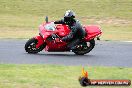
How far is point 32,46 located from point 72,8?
99.3ft

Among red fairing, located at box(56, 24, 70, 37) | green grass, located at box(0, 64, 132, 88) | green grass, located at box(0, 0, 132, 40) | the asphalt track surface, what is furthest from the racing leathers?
green grass, located at box(0, 0, 132, 40)

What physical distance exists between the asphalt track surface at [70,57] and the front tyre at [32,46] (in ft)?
0.62

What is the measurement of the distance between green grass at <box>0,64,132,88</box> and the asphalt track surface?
5.47 feet

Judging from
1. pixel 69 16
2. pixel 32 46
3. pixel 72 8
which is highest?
pixel 69 16

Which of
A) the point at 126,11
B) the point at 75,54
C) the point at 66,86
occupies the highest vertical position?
the point at 66,86

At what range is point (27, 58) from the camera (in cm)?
1606

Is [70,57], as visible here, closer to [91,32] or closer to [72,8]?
[91,32]

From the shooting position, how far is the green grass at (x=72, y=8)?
4053 centimetres

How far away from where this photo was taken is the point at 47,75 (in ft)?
38.4

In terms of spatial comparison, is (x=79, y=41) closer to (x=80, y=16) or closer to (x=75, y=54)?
(x=75, y=54)

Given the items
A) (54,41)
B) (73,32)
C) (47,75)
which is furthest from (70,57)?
(47,75)

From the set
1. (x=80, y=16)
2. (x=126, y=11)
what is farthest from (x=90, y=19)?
(x=126, y=11)

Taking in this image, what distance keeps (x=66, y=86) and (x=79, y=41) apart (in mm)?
7401

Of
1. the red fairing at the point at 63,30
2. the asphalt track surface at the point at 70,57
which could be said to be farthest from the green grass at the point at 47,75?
the red fairing at the point at 63,30
